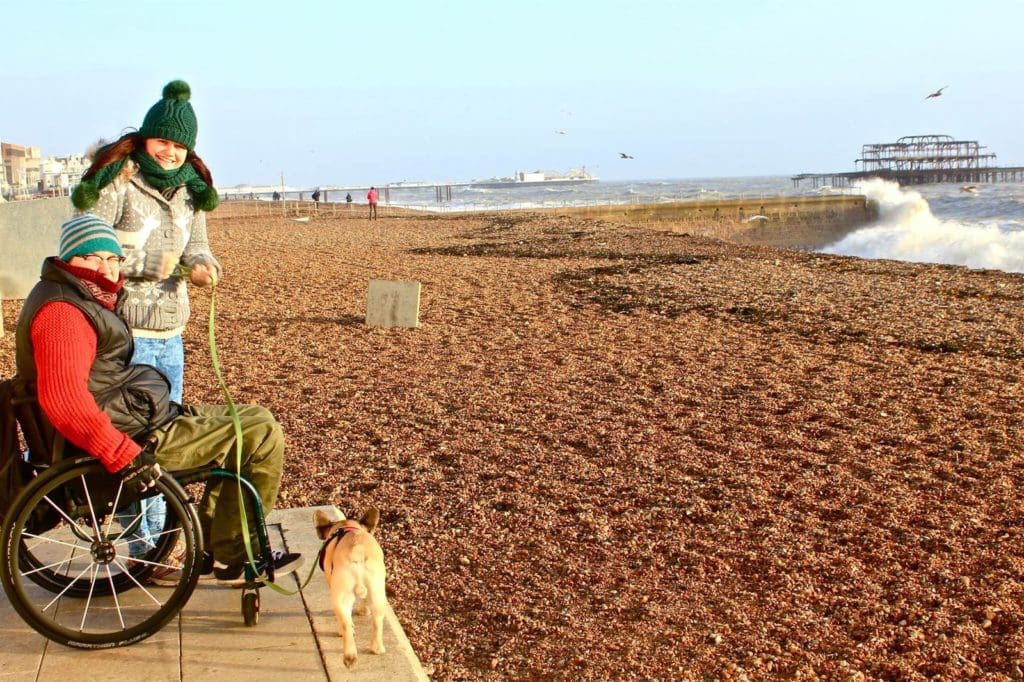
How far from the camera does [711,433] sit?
604cm

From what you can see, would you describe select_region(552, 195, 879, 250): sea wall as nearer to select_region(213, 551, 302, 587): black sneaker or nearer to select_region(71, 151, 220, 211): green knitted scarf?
select_region(71, 151, 220, 211): green knitted scarf

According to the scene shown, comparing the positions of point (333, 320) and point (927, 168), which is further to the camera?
point (927, 168)

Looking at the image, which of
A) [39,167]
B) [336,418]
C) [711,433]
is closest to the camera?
[711,433]

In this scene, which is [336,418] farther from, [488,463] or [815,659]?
[815,659]

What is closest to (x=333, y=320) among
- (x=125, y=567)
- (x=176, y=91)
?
(x=176, y=91)

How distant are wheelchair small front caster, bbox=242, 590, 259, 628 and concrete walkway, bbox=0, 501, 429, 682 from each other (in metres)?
0.04

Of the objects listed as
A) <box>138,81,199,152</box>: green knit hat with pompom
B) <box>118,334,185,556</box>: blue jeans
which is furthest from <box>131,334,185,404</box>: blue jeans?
<box>138,81,199,152</box>: green knit hat with pompom

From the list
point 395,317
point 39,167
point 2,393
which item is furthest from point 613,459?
point 39,167

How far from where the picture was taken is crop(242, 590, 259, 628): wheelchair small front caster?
314cm

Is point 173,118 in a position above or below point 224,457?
above

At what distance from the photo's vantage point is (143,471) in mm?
2789

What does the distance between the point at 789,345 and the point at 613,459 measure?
12.8 ft

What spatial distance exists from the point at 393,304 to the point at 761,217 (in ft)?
123

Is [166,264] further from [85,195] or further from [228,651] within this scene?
[228,651]
